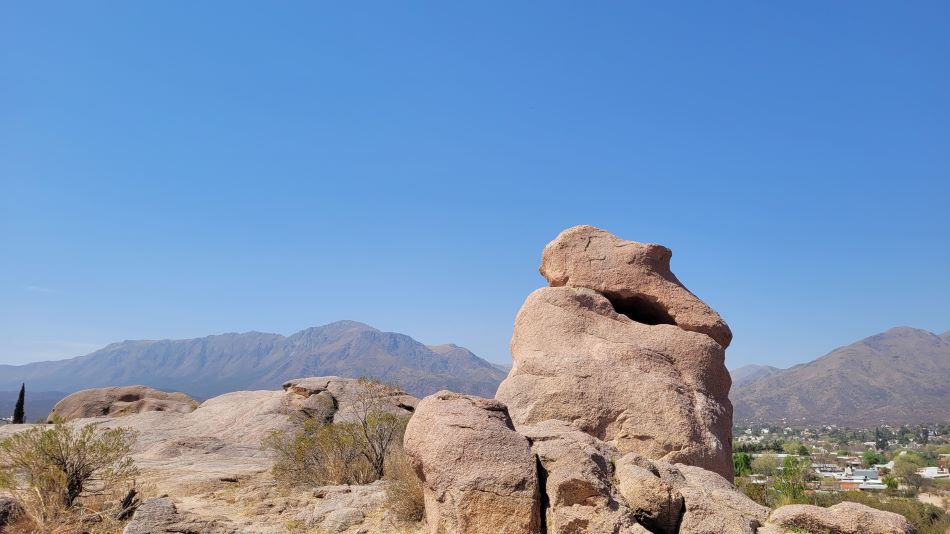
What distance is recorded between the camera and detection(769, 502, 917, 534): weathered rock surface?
298 inches

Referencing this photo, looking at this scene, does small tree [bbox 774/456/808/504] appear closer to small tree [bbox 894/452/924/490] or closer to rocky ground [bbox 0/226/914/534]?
rocky ground [bbox 0/226/914/534]

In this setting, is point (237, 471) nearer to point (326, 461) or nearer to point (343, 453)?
point (326, 461)

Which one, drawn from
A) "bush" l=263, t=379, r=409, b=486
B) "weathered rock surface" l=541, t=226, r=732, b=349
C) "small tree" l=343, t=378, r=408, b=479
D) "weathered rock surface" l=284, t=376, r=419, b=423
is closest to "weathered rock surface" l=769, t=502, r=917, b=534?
"weathered rock surface" l=541, t=226, r=732, b=349

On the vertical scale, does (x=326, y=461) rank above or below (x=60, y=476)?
below

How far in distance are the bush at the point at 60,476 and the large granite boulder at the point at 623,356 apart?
7203 millimetres

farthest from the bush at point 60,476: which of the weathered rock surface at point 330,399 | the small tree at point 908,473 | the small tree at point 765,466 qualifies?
the small tree at point 908,473

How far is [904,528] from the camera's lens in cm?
753

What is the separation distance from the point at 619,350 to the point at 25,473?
11.0 meters

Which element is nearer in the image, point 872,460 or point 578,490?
point 578,490

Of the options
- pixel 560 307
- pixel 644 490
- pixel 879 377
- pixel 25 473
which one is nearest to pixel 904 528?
pixel 644 490

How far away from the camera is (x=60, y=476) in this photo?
10.8 meters

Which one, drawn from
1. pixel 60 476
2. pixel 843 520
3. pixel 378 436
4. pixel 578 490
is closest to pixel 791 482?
pixel 843 520

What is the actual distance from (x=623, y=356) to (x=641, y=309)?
289 centimetres

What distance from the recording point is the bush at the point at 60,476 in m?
10.5
